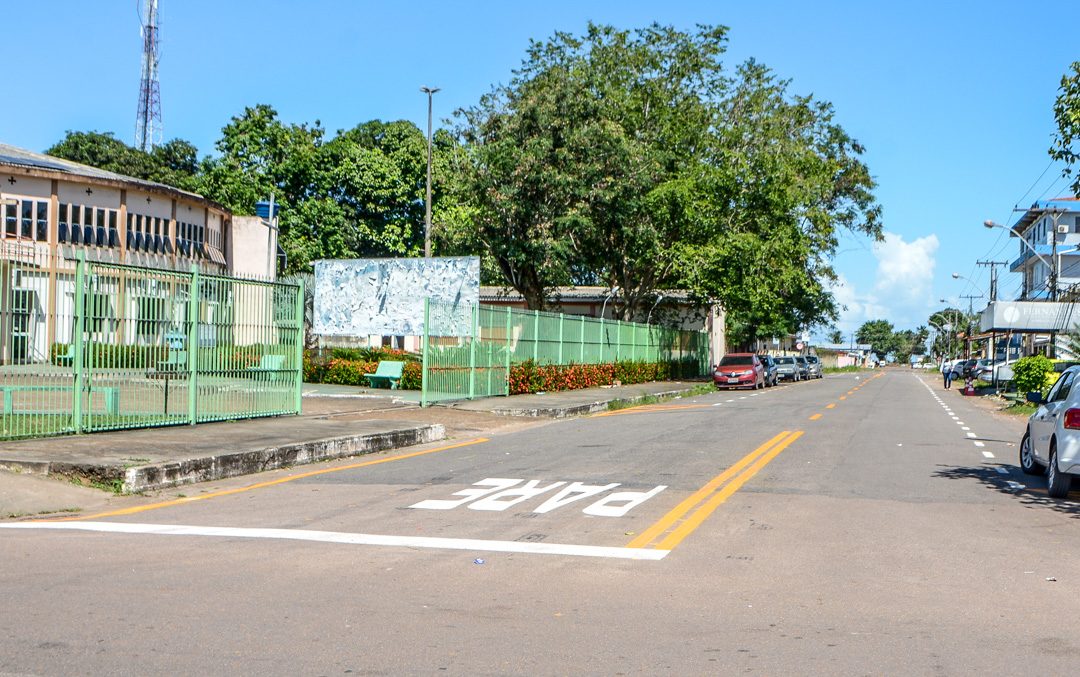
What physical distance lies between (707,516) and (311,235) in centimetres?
4934

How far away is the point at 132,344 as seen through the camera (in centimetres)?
1258

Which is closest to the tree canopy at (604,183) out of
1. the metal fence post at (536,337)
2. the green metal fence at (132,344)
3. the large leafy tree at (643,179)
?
the large leafy tree at (643,179)

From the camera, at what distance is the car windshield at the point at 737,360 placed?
140ft

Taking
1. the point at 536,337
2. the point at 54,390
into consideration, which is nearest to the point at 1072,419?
the point at 54,390

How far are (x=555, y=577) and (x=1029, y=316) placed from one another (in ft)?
123

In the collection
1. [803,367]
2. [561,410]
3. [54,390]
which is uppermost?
[54,390]

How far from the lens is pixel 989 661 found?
460cm

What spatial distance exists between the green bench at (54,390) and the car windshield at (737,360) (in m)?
32.9

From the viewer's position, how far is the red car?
4138cm

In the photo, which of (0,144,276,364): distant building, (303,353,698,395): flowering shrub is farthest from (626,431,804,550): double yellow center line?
(0,144,276,364): distant building

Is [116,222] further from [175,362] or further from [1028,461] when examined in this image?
[1028,461]

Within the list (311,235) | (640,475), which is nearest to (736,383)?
(311,235)

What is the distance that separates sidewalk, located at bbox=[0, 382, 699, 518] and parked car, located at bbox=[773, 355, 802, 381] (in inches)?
1497

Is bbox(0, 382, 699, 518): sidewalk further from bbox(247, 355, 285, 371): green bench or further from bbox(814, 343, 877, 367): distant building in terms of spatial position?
bbox(814, 343, 877, 367): distant building
